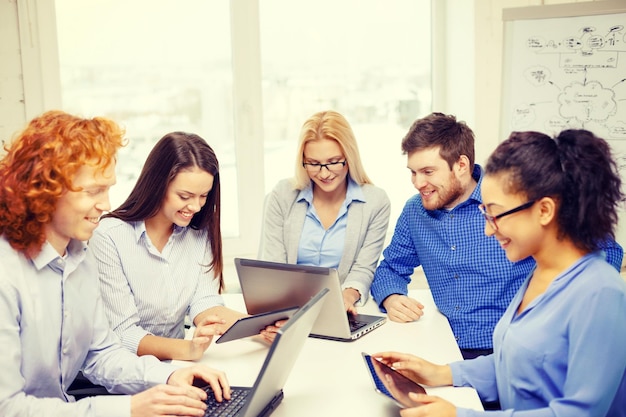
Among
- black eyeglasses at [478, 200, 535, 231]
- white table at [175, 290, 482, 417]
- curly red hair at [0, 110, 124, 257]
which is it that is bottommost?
white table at [175, 290, 482, 417]

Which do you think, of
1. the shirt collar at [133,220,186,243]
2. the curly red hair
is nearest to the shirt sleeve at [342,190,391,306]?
the shirt collar at [133,220,186,243]

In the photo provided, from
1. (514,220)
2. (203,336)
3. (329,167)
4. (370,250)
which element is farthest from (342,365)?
(329,167)

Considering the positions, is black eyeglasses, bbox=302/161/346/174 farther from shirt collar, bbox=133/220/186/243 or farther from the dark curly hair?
the dark curly hair

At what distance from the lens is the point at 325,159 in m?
2.49

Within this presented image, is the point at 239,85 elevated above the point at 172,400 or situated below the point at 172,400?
above

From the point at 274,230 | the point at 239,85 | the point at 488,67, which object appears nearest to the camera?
the point at 274,230

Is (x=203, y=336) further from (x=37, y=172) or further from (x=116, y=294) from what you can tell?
(x=37, y=172)

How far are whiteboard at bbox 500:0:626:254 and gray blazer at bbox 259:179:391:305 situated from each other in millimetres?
1273

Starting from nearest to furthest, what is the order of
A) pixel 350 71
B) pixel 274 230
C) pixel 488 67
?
pixel 274 230, pixel 488 67, pixel 350 71

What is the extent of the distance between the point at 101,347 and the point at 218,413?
0.45 m

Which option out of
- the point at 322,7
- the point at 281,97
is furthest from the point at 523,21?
the point at 281,97

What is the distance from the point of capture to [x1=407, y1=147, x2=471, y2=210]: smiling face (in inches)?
87.0

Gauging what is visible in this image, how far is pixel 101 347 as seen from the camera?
168 centimetres

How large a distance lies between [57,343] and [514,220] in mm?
1069
